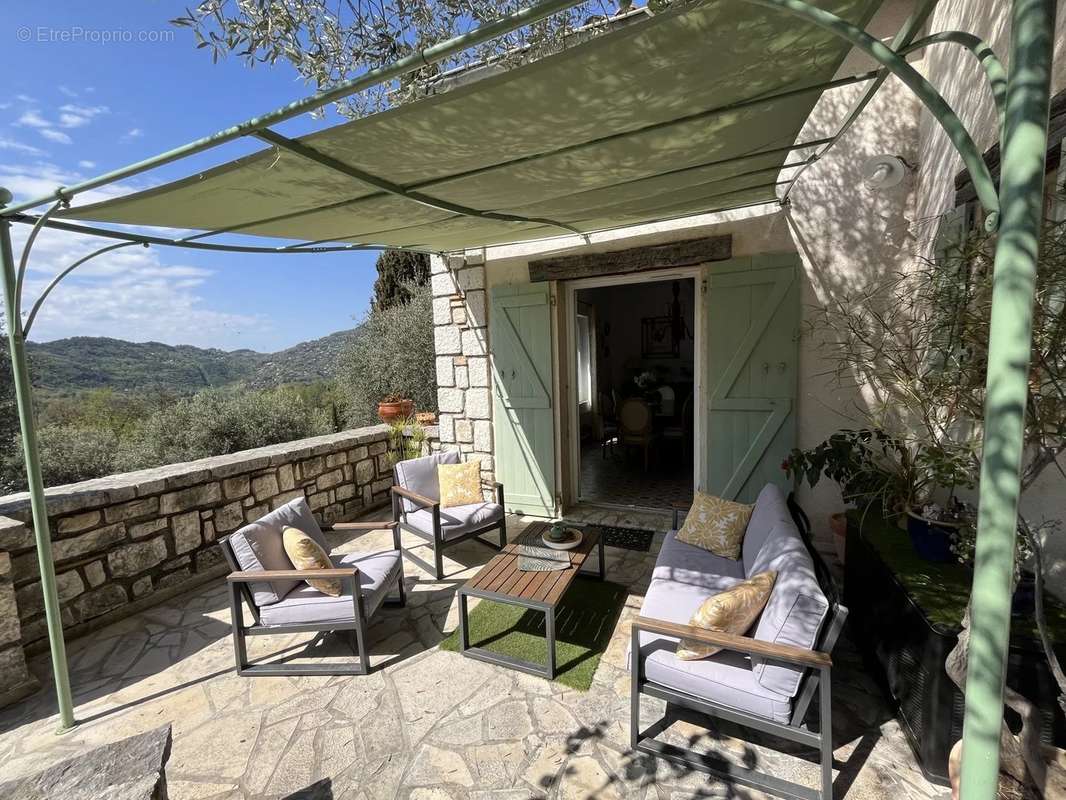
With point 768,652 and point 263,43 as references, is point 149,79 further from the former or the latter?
point 768,652

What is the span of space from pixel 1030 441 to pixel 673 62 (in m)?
1.53

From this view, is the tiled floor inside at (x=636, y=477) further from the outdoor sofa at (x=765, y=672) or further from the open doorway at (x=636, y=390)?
the outdoor sofa at (x=765, y=672)

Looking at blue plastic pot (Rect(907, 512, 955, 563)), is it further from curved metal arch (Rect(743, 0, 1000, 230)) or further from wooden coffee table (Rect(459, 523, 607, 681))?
curved metal arch (Rect(743, 0, 1000, 230))

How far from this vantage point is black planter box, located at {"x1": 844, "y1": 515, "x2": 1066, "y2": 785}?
1.54 meters

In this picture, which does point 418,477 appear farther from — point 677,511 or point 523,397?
point 677,511

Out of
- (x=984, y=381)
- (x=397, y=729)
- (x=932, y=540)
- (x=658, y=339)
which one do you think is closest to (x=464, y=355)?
(x=397, y=729)

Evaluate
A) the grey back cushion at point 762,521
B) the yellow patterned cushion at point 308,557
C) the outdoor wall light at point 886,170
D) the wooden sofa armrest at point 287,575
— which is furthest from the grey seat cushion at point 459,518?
the outdoor wall light at point 886,170

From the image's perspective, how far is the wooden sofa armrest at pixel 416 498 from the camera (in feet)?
11.3

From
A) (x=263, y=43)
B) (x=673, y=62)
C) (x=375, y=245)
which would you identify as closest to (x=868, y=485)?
(x=673, y=62)

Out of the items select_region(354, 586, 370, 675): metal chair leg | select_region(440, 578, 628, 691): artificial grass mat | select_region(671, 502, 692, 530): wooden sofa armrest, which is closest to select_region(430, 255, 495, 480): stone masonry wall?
select_region(440, 578, 628, 691): artificial grass mat

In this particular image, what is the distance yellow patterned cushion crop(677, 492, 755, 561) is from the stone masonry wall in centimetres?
250

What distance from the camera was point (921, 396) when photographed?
5.61 feet

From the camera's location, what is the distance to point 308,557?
2.52 metres

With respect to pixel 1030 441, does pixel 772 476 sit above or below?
below
